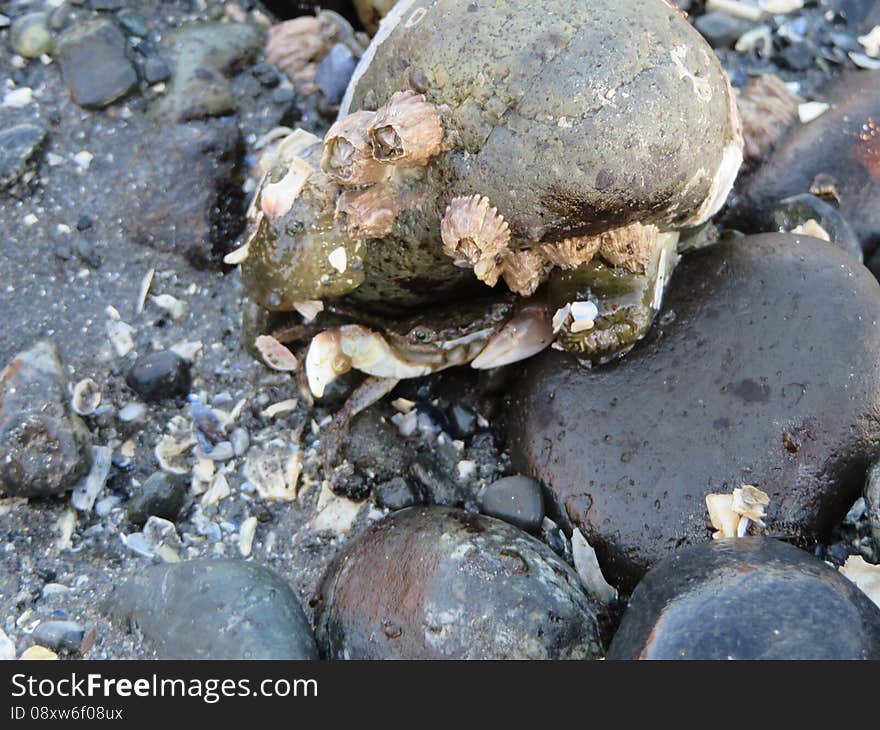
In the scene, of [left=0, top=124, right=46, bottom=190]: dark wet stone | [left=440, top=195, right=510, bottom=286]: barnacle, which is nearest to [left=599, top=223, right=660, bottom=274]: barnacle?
[left=440, top=195, right=510, bottom=286]: barnacle

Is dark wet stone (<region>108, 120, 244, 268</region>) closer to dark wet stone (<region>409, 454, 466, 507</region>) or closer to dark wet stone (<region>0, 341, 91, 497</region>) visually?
dark wet stone (<region>0, 341, 91, 497</region>)

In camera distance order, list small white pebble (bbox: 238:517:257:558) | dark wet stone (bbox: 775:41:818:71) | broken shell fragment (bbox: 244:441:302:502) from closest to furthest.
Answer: small white pebble (bbox: 238:517:257:558) < broken shell fragment (bbox: 244:441:302:502) < dark wet stone (bbox: 775:41:818:71)

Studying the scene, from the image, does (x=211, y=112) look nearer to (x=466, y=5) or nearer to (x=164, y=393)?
(x=164, y=393)

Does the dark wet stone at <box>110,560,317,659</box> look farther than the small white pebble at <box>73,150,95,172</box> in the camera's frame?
No

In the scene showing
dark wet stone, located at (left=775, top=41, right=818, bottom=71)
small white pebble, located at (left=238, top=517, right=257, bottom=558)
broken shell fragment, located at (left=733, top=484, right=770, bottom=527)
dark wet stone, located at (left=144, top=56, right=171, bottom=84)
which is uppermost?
dark wet stone, located at (left=144, top=56, right=171, bottom=84)

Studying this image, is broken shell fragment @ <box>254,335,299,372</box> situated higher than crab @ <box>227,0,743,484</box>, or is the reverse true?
crab @ <box>227,0,743,484</box>

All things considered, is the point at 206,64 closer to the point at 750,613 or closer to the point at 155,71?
the point at 155,71
